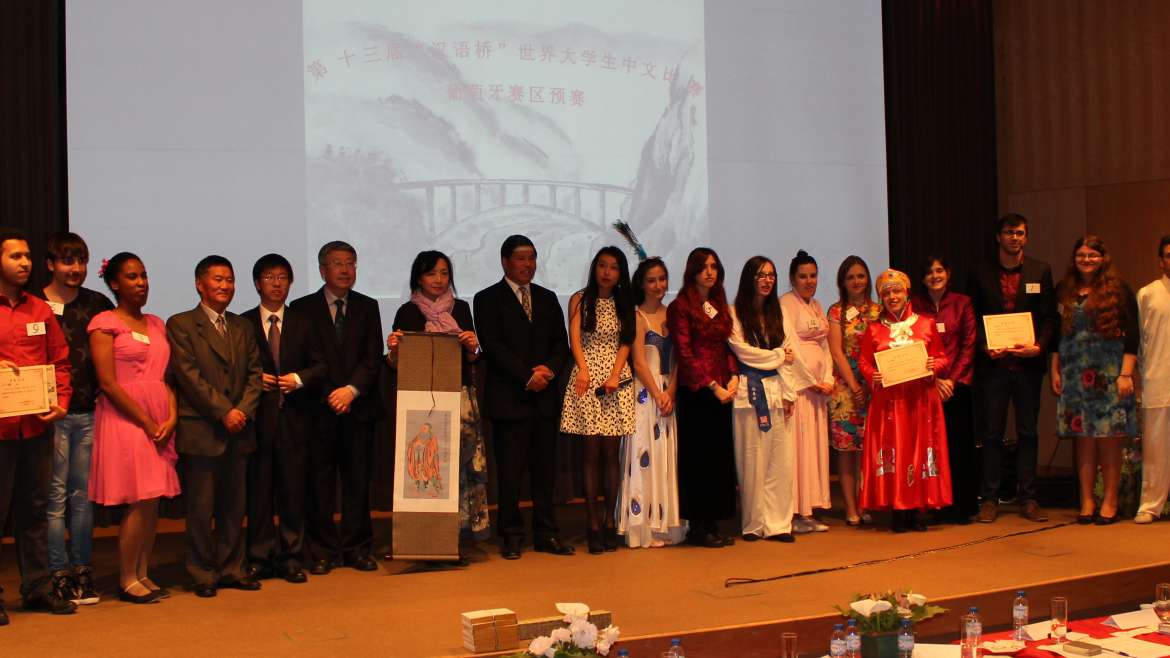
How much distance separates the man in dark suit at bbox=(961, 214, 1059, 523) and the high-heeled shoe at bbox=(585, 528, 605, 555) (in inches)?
81.2

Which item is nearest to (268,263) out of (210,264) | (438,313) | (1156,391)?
(210,264)

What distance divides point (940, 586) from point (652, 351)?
1727 millimetres

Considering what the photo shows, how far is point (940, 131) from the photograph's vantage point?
7996 millimetres

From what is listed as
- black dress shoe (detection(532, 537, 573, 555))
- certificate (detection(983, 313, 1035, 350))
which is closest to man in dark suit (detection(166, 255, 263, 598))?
black dress shoe (detection(532, 537, 573, 555))

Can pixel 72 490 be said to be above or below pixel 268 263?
below

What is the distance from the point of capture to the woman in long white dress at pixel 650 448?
214 inches

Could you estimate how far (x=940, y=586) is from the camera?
14.5 feet

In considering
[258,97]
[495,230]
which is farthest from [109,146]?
[495,230]

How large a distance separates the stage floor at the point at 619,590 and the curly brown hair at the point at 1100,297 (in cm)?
99

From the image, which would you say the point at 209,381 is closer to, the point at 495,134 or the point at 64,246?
the point at 64,246

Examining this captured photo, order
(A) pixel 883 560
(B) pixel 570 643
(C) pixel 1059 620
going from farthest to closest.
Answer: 1. (A) pixel 883 560
2. (C) pixel 1059 620
3. (B) pixel 570 643

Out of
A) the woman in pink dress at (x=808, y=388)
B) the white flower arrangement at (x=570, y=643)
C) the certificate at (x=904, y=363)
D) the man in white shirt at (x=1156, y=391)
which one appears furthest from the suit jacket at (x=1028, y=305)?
the white flower arrangement at (x=570, y=643)

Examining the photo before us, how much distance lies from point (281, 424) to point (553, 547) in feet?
4.52

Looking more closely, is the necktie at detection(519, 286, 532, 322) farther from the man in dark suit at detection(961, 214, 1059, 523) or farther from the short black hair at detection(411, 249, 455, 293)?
the man in dark suit at detection(961, 214, 1059, 523)
